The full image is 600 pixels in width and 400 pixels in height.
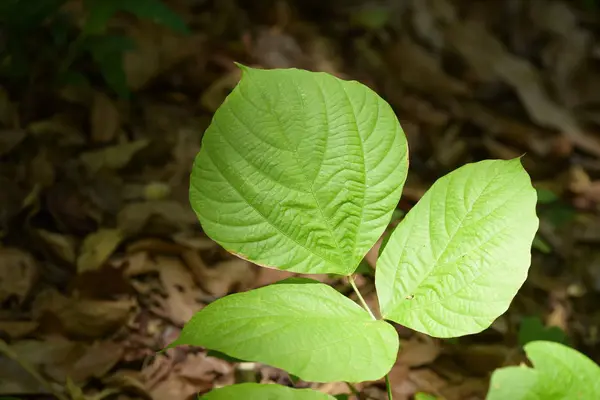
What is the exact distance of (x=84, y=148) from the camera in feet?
5.19

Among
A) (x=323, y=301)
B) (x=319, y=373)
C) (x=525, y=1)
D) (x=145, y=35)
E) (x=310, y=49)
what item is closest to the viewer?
(x=319, y=373)

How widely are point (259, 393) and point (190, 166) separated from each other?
1.06 m

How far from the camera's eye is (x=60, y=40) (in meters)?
1.60

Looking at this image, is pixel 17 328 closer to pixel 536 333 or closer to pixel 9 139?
pixel 9 139

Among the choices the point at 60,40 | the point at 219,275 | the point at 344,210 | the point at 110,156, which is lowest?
the point at 219,275

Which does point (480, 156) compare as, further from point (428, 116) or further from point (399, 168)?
point (399, 168)

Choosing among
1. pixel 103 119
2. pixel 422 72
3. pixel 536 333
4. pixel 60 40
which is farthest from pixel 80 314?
pixel 422 72

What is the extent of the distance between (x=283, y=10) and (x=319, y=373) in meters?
1.82

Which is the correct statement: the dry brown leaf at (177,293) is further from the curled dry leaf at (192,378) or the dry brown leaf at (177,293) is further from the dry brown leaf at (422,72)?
the dry brown leaf at (422,72)

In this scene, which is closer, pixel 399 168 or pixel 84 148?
pixel 399 168

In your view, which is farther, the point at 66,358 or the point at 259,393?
the point at 66,358

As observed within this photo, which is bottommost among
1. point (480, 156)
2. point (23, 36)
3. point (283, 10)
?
point (480, 156)

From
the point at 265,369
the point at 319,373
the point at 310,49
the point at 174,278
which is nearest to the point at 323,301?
the point at 319,373

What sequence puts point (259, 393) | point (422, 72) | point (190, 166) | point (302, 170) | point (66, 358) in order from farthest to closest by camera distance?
point (422, 72) < point (190, 166) < point (66, 358) < point (302, 170) < point (259, 393)
